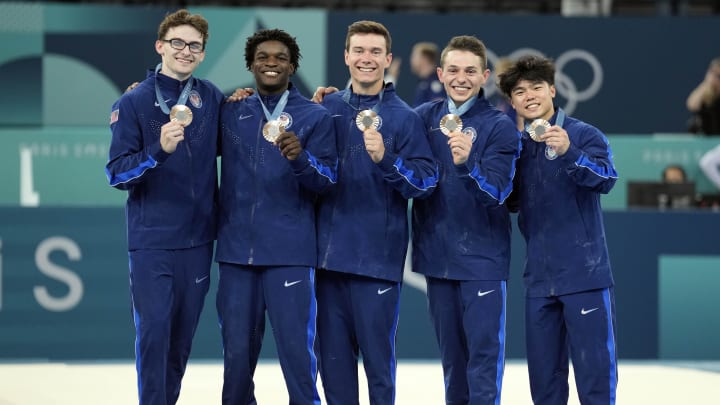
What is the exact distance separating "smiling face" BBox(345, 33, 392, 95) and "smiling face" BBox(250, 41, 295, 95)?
361mm

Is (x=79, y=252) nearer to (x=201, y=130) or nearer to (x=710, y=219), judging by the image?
(x=201, y=130)

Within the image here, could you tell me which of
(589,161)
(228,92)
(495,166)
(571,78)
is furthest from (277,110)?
(571,78)

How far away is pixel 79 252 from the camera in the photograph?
950 centimetres

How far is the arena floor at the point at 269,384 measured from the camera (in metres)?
7.98

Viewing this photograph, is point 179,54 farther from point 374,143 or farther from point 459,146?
point 459,146

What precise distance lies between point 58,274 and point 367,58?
14.7 feet

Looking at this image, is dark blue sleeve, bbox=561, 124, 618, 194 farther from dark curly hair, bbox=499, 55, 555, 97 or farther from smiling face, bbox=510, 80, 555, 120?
dark curly hair, bbox=499, 55, 555, 97

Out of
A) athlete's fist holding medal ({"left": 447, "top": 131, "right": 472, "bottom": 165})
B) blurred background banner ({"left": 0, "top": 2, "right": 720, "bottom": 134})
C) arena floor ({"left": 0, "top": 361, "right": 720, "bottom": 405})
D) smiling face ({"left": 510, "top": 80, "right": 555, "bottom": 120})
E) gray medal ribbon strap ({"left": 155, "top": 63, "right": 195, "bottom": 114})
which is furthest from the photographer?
blurred background banner ({"left": 0, "top": 2, "right": 720, "bottom": 134})

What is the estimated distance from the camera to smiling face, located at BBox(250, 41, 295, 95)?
6.10 m

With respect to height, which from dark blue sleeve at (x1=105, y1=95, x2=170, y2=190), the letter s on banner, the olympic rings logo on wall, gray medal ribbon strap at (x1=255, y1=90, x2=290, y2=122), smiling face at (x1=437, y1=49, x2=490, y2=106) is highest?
the olympic rings logo on wall

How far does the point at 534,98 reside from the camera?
6.18m

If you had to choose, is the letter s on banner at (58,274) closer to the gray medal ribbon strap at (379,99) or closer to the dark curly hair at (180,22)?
the dark curly hair at (180,22)

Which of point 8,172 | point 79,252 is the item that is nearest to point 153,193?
point 79,252

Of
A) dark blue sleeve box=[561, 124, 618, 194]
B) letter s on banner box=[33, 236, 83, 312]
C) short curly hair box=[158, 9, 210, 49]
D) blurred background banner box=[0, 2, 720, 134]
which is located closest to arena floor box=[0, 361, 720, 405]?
letter s on banner box=[33, 236, 83, 312]
